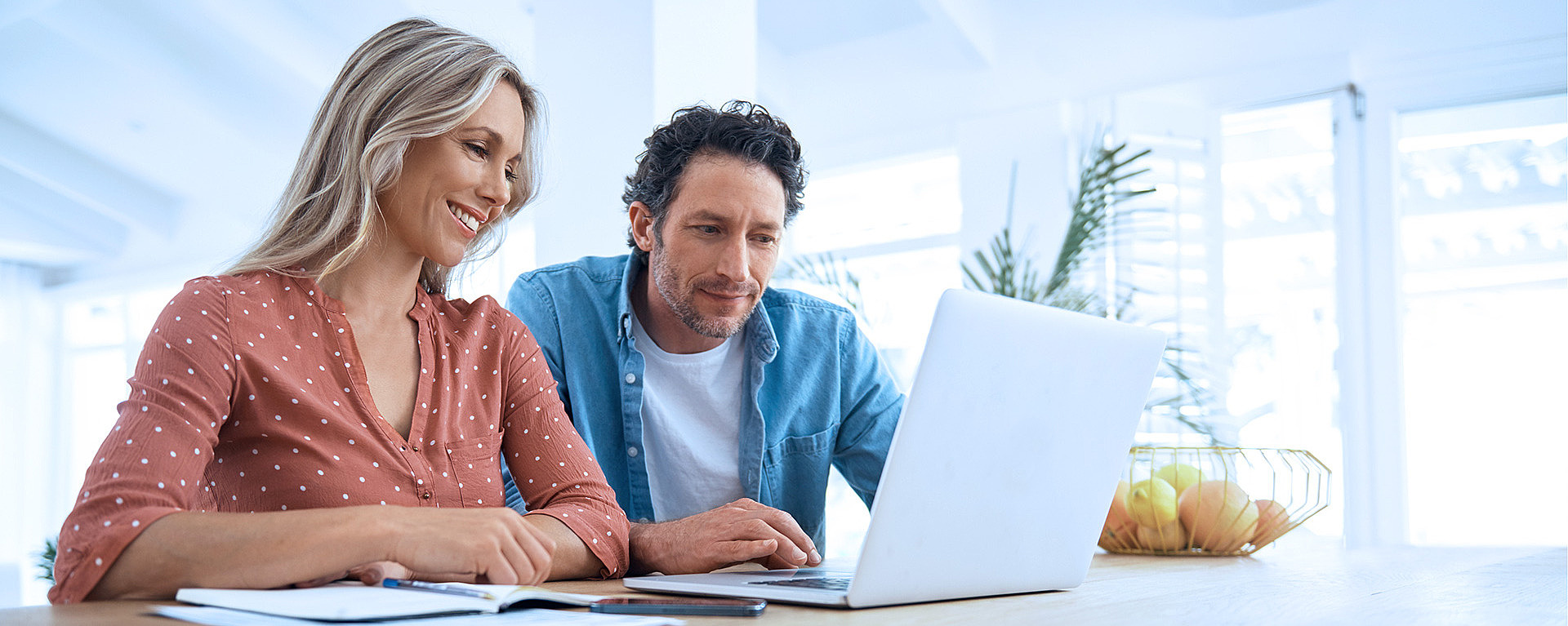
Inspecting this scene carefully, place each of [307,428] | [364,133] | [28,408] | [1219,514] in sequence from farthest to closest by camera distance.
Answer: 1. [28,408]
2. [1219,514]
3. [364,133]
4. [307,428]

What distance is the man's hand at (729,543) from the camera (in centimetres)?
119

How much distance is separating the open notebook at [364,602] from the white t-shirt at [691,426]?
0.85 m

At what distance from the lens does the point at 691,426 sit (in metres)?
1.77

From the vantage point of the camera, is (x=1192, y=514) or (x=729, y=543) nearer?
(x=729, y=543)

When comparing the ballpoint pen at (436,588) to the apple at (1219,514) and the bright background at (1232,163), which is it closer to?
the apple at (1219,514)

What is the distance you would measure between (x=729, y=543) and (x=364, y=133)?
0.62 meters

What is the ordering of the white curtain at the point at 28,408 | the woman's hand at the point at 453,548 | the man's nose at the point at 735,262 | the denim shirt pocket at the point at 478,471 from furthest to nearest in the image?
the white curtain at the point at 28,408 < the man's nose at the point at 735,262 < the denim shirt pocket at the point at 478,471 < the woman's hand at the point at 453,548

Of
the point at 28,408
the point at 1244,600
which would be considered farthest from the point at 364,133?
the point at 28,408

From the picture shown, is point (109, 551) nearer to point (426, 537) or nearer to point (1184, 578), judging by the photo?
point (426, 537)

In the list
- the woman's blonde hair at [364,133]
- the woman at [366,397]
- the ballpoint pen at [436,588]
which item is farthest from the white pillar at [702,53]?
the ballpoint pen at [436,588]

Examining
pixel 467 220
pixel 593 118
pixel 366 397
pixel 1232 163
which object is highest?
pixel 1232 163

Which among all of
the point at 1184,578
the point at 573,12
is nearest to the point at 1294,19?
the point at 573,12

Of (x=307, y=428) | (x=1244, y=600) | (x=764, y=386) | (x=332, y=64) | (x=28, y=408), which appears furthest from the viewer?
(x=28, y=408)

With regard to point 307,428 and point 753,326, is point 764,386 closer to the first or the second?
point 753,326
